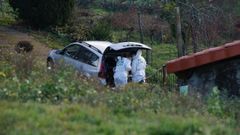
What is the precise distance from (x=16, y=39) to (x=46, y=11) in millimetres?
3186

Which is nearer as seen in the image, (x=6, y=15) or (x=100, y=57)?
(x=100, y=57)

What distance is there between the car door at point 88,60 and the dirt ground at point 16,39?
601 cm

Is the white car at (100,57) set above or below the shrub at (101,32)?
below

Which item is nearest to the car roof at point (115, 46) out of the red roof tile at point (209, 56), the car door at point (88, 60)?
the car door at point (88, 60)

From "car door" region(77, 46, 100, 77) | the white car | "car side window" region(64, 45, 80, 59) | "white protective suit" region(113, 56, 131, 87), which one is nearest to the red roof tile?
"white protective suit" region(113, 56, 131, 87)

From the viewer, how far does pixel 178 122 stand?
21.4 ft

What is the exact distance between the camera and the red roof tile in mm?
10344

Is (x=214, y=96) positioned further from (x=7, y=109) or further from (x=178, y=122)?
(x=7, y=109)

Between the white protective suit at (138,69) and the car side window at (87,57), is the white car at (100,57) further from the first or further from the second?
the white protective suit at (138,69)

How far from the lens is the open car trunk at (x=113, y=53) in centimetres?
1650

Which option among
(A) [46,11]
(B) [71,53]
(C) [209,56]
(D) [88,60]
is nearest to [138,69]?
(D) [88,60]

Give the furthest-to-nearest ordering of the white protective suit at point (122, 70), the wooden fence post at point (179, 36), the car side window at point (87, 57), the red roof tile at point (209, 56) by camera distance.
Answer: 1. the wooden fence post at point (179, 36)
2. the car side window at point (87, 57)
3. the white protective suit at point (122, 70)
4. the red roof tile at point (209, 56)

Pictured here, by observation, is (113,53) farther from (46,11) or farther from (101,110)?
(46,11)

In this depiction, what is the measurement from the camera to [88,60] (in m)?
17.5
